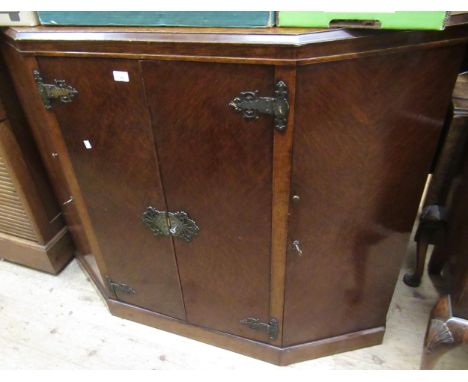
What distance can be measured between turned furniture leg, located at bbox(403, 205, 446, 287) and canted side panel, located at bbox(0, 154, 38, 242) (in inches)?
59.4

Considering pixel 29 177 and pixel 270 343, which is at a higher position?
pixel 29 177

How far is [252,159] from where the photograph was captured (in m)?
0.89

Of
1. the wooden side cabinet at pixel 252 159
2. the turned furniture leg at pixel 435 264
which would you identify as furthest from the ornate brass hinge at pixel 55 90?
the turned furniture leg at pixel 435 264

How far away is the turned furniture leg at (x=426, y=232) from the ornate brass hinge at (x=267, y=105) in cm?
83

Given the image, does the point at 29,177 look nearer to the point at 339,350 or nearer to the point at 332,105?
the point at 332,105

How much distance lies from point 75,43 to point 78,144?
29cm

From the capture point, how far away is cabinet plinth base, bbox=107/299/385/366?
1.25m

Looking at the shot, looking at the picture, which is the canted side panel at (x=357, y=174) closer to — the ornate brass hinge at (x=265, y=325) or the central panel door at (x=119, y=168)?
the ornate brass hinge at (x=265, y=325)

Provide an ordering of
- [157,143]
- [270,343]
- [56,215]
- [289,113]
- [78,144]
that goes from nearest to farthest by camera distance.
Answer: [289,113] → [157,143] → [78,144] → [270,343] → [56,215]

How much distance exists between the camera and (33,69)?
0.96 meters

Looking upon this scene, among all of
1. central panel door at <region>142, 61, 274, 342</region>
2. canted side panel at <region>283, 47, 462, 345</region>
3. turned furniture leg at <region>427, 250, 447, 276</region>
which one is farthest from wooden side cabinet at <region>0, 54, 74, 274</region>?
turned furniture leg at <region>427, 250, 447, 276</region>

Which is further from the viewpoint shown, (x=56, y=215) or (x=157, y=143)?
(x=56, y=215)

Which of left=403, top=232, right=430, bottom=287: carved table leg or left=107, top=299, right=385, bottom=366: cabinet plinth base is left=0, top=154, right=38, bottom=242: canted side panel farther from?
left=403, top=232, right=430, bottom=287: carved table leg
